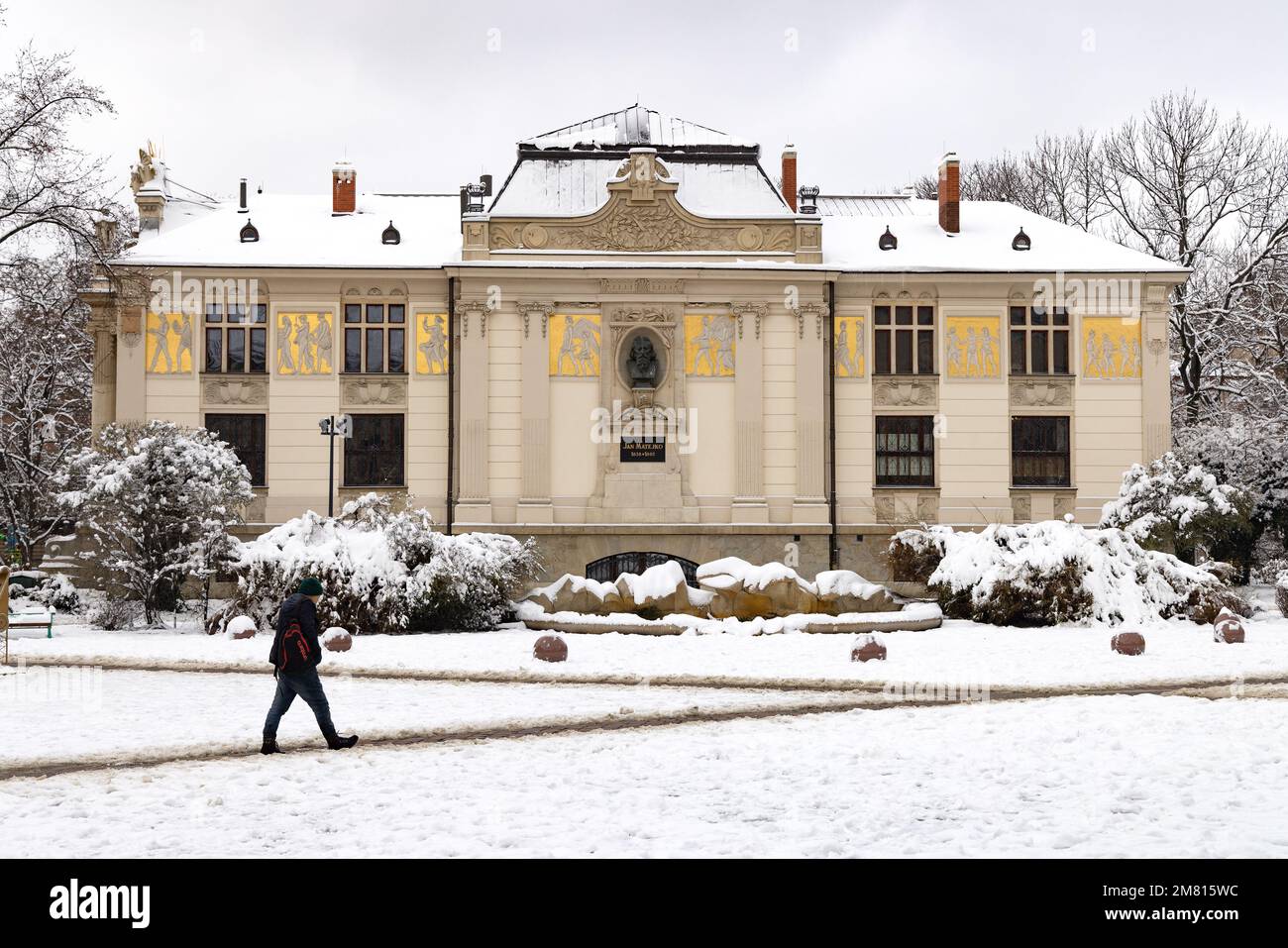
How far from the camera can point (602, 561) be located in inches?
1340

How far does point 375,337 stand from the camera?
35406mm

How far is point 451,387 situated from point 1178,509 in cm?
1898

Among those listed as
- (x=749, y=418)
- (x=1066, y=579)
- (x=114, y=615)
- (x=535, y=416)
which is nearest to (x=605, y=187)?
(x=535, y=416)

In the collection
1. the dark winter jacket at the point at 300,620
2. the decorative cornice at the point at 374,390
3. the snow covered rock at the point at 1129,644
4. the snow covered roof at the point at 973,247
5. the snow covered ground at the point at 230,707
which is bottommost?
the snow covered ground at the point at 230,707

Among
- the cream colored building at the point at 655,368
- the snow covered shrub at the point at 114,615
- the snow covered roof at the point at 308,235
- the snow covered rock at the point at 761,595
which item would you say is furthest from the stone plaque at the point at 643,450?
the snow covered shrub at the point at 114,615

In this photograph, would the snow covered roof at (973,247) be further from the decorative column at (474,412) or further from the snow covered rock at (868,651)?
the snow covered rock at (868,651)

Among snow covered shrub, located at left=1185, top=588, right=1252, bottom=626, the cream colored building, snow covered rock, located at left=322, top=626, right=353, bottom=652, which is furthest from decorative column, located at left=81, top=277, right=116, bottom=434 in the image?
snow covered shrub, located at left=1185, top=588, right=1252, bottom=626

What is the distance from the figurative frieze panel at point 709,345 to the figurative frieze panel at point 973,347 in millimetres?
6290

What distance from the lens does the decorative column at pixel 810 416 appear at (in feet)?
113

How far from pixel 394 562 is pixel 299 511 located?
10.2 metres

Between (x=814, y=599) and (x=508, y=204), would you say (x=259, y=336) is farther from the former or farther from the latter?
(x=814, y=599)

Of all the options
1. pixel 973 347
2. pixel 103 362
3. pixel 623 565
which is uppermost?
pixel 973 347

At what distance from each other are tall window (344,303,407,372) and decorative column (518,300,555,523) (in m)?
3.54

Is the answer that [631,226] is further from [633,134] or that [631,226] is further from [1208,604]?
[1208,604]
